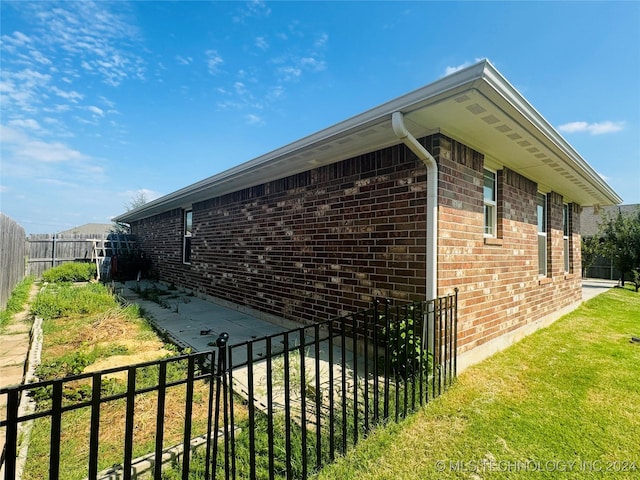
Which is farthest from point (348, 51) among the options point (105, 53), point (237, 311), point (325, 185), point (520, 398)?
point (520, 398)

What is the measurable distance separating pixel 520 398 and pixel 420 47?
571cm

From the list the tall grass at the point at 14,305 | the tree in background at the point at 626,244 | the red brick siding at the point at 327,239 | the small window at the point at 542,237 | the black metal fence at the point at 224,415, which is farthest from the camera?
the tree in background at the point at 626,244

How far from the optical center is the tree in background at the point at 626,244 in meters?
11.8

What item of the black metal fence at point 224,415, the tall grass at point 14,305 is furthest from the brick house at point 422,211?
the tall grass at point 14,305

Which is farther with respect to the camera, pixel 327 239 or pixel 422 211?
pixel 327 239

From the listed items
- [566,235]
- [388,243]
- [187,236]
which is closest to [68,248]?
[187,236]

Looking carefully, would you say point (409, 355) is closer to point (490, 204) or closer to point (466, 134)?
point (466, 134)

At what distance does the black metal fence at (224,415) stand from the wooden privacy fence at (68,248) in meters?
13.2

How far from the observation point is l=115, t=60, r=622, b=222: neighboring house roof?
277cm

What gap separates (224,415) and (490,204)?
15.3 feet

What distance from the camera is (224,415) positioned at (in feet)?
5.65

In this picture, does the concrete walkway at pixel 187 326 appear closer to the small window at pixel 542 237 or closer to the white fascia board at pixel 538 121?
the white fascia board at pixel 538 121

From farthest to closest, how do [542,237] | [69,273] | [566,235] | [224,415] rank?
[69,273] < [566,235] < [542,237] < [224,415]

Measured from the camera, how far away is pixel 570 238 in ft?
26.9
